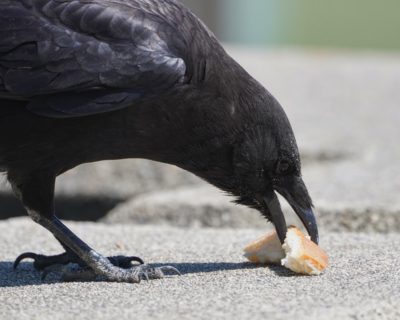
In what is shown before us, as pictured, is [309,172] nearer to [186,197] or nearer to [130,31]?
[186,197]

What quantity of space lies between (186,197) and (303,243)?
262cm

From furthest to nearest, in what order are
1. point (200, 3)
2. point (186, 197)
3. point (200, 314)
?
point (200, 3) < point (186, 197) < point (200, 314)

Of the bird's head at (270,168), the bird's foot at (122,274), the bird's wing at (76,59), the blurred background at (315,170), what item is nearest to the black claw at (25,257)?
the bird's foot at (122,274)

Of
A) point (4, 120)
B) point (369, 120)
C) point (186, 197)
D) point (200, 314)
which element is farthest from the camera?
point (369, 120)

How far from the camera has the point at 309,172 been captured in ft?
28.5

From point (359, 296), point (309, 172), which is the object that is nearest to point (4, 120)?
point (359, 296)

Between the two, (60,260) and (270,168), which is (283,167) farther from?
(60,260)

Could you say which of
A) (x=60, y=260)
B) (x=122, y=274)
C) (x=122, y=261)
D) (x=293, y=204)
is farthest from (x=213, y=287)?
(x=60, y=260)

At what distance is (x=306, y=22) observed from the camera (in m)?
24.0

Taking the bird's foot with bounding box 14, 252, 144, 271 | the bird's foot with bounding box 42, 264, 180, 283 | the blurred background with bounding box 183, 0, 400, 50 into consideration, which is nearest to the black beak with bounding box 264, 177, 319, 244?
the bird's foot with bounding box 42, 264, 180, 283

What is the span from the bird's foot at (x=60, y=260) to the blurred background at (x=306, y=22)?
1803cm

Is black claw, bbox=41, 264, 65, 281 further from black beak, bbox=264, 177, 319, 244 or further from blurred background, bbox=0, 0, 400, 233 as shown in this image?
black beak, bbox=264, 177, 319, 244

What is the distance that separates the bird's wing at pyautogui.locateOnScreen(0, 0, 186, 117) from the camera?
204 inches

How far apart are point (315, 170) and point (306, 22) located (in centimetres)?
1566
